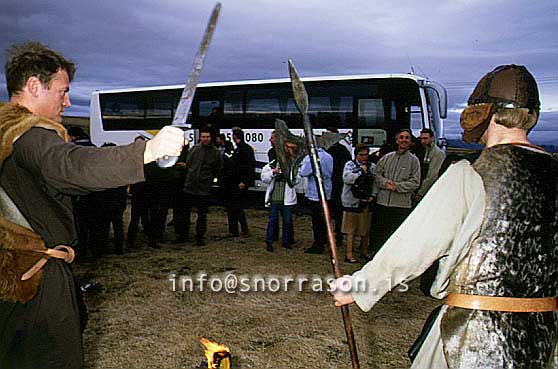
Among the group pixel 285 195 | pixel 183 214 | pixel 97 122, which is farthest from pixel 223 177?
pixel 97 122

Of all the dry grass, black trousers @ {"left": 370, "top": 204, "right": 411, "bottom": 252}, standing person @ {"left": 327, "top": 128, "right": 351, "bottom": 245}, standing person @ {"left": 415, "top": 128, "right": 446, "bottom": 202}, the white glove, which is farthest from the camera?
standing person @ {"left": 327, "top": 128, "right": 351, "bottom": 245}

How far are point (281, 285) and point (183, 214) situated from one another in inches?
101

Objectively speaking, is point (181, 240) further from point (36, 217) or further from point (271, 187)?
point (36, 217)

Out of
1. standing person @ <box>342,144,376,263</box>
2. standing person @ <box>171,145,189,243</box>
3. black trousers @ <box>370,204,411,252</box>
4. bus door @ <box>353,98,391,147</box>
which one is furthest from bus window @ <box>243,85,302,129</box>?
black trousers @ <box>370,204,411,252</box>

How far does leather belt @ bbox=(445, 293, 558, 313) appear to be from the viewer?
1.54 m

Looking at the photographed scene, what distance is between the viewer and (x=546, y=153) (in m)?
1.65

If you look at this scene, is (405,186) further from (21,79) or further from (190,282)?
(21,79)

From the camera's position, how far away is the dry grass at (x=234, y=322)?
3.59 m

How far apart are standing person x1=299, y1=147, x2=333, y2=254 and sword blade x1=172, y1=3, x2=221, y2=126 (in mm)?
4612

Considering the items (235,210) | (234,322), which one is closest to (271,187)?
(235,210)

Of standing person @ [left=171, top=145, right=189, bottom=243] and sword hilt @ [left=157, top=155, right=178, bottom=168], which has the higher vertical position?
sword hilt @ [left=157, top=155, right=178, bottom=168]

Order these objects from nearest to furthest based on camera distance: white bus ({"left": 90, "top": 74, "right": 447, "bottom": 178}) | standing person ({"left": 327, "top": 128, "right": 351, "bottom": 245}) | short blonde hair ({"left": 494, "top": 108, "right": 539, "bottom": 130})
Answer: short blonde hair ({"left": 494, "top": 108, "right": 539, "bottom": 130}) → standing person ({"left": 327, "top": 128, "right": 351, "bottom": 245}) → white bus ({"left": 90, "top": 74, "right": 447, "bottom": 178})

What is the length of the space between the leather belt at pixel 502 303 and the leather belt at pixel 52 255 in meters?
1.42

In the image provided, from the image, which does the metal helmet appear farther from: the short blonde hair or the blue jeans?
the blue jeans
